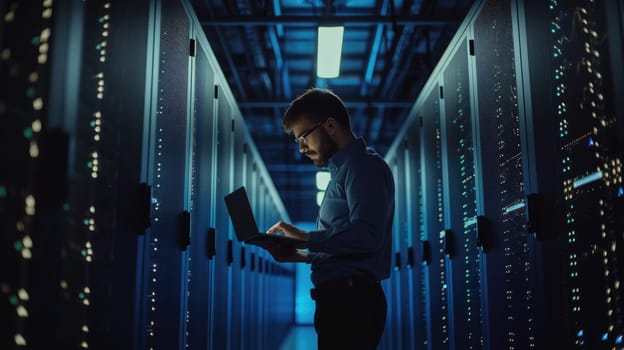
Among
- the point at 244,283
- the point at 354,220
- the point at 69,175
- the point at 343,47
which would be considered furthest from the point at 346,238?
the point at 343,47

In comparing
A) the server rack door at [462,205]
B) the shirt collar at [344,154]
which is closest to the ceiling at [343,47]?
the server rack door at [462,205]

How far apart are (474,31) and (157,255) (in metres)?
1.56

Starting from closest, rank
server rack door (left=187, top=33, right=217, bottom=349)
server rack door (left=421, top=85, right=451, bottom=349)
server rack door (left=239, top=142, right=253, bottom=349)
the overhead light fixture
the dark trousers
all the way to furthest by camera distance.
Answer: the dark trousers < server rack door (left=187, top=33, right=217, bottom=349) < server rack door (left=421, top=85, right=451, bottom=349) < server rack door (left=239, top=142, right=253, bottom=349) < the overhead light fixture

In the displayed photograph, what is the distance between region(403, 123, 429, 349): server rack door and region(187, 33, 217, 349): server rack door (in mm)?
1534

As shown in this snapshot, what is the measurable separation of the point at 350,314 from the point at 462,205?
1.23 meters

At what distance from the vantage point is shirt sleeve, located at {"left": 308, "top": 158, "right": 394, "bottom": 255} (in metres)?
1.49

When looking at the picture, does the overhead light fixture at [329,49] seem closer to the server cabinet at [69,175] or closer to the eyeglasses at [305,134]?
the eyeglasses at [305,134]

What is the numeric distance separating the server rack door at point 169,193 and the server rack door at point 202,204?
16 centimetres

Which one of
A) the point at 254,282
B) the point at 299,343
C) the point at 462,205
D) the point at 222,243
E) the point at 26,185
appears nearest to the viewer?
the point at 26,185

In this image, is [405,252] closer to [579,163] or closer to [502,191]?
[502,191]

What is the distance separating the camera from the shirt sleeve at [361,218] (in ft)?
4.88

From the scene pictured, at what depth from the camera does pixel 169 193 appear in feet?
5.86

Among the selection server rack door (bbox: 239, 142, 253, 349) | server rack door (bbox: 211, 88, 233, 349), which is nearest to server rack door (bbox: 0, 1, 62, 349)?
server rack door (bbox: 211, 88, 233, 349)

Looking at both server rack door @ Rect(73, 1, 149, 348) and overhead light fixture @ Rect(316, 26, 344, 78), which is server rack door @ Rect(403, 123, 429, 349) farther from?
server rack door @ Rect(73, 1, 149, 348)
